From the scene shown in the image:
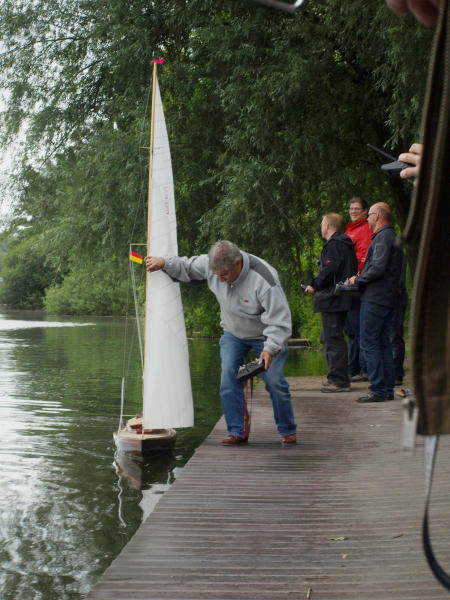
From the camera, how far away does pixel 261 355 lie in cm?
559

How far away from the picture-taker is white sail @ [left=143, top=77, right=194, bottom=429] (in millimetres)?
7098

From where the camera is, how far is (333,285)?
28.1 feet

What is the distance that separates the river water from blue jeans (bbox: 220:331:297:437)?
0.91m

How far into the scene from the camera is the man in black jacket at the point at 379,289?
7.63 m

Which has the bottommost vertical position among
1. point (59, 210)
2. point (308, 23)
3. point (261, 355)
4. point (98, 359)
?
point (98, 359)

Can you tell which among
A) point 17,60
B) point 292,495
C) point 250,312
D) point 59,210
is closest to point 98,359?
point 59,210

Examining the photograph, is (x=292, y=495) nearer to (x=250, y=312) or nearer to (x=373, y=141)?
(x=250, y=312)

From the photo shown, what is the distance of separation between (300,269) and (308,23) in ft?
12.9

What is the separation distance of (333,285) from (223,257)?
3385 millimetres

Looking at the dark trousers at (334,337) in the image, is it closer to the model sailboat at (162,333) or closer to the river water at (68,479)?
the river water at (68,479)

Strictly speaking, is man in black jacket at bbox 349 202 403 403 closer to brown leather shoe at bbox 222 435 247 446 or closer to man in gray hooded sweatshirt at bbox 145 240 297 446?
man in gray hooded sweatshirt at bbox 145 240 297 446

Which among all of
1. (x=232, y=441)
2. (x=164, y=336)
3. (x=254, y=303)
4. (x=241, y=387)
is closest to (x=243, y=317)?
(x=254, y=303)

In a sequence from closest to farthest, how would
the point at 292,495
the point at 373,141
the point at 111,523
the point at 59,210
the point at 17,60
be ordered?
the point at 292,495 < the point at 111,523 < the point at 373,141 < the point at 17,60 < the point at 59,210

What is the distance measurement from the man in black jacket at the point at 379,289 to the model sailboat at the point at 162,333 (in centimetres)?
180
